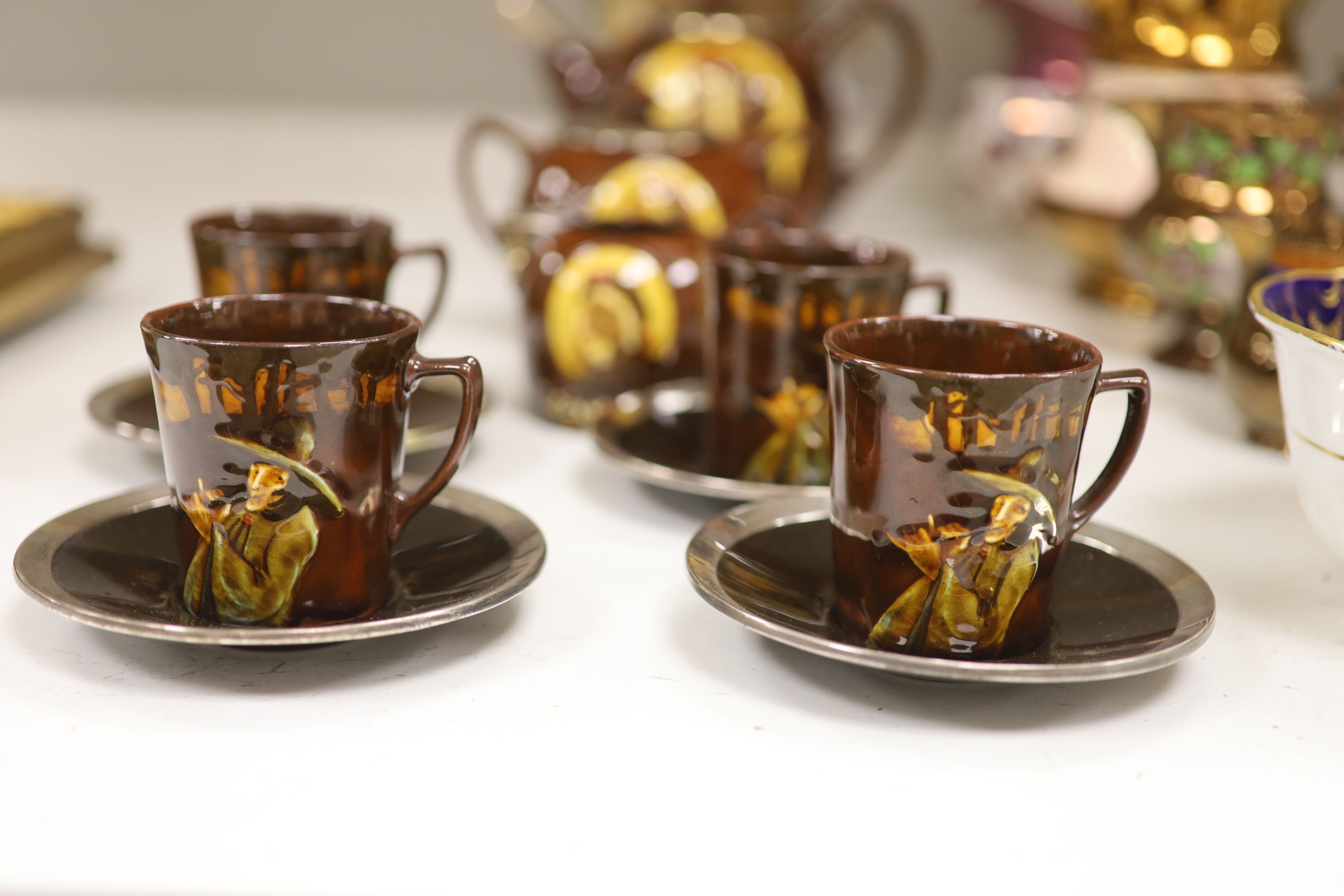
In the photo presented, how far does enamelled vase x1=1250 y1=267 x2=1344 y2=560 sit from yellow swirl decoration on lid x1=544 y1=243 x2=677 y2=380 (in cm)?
32

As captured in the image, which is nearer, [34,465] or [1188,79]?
[34,465]

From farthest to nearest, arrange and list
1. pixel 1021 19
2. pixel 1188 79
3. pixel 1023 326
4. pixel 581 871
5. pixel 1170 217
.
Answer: pixel 1021 19 < pixel 1188 79 < pixel 1170 217 < pixel 1023 326 < pixel 581 871

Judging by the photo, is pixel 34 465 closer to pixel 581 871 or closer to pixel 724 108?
pixel 581 871

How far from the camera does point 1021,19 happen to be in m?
1.36

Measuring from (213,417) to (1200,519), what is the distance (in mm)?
481

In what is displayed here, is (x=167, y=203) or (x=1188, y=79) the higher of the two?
(x=1188, y=79)

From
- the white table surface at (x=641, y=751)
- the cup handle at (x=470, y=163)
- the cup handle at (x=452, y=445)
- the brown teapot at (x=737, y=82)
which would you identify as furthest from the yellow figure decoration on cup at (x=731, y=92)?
the cup handle at (x=452, y=445)

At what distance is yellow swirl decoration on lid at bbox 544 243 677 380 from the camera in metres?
0.75

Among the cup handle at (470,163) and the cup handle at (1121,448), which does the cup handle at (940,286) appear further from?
the cup handle at (470,163)

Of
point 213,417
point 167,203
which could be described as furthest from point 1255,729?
point 167,203

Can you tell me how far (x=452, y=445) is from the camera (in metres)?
0.51

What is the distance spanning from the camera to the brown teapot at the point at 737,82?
1102mm

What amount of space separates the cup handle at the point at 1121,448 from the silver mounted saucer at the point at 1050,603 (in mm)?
42

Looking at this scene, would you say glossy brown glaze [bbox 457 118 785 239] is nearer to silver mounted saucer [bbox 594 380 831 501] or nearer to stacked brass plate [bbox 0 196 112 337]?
silver mounted saucer [bbox 594 380 831 501]
